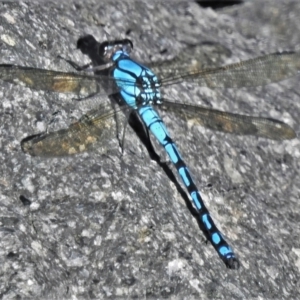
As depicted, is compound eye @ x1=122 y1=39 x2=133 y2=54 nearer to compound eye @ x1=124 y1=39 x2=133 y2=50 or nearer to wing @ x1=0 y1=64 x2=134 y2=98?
compound eye @ x1=124 y1=39 x2=133 y2=50

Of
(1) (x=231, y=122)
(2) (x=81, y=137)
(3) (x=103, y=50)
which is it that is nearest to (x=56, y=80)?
(2) (x=81, y=137)

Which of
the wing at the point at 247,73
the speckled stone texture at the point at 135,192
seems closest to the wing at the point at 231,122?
the speckled stone texture at the point at 135,192

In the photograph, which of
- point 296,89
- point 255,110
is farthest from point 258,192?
point 296,89

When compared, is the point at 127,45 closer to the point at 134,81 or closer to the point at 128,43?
the point at 128,43

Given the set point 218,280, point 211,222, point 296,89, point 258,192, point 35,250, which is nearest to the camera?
point 35,250

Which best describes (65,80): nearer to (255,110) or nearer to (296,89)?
(255,110)
